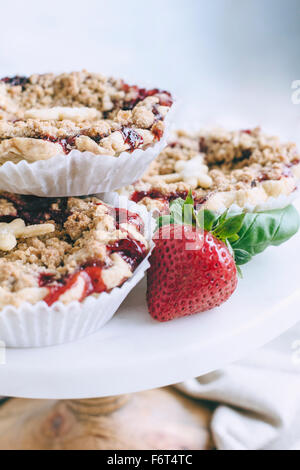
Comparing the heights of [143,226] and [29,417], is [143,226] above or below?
above

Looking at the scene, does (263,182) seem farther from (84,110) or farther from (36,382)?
(36,382)

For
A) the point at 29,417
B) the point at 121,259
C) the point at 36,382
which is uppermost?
the point at 121,259

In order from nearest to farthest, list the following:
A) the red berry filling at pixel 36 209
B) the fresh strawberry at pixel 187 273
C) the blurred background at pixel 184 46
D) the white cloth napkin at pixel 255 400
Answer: the fresh strawberry at pixel 187 273, the red berry filling at pixel 36 209, the white cloth napkin at pixel 255 400, the blurred background at pixel 184 46

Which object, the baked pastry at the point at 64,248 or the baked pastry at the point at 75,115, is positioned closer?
the baked pastry at the point at 64,248

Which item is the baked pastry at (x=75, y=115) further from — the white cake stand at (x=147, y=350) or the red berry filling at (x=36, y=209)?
the white cake stand at (x=147, y=350)

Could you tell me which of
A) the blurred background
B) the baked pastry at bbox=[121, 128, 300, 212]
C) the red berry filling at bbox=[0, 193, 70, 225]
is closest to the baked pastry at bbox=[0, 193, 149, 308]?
the red berry filling at bbox=[0, 193, 70, 225]

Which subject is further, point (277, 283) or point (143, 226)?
point (277, 283)

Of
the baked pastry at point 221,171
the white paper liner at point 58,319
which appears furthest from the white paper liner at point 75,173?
the white paper liner at point 58,319

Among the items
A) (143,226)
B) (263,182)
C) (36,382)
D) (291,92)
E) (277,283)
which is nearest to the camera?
(36,382)
